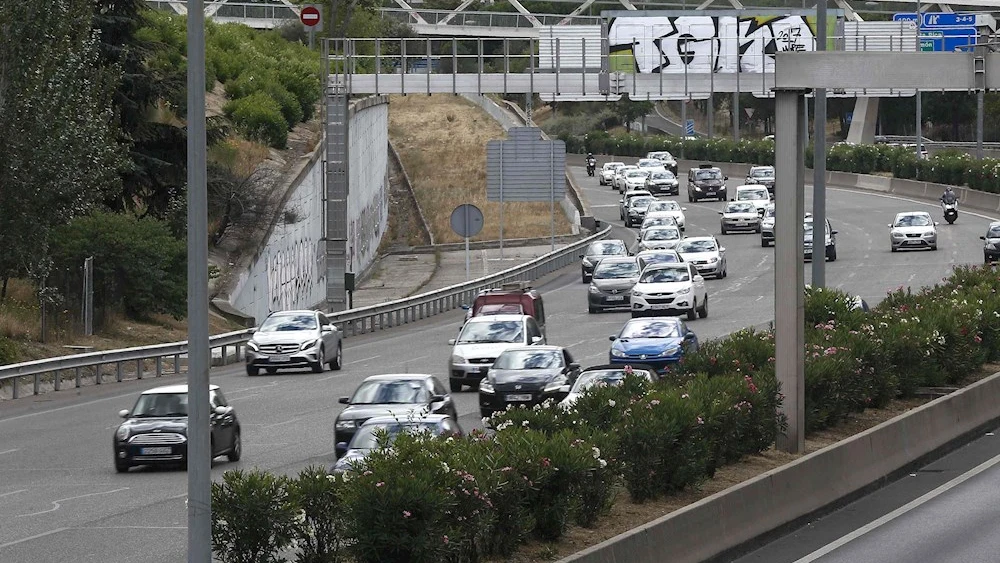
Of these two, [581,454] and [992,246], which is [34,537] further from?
[992,246]

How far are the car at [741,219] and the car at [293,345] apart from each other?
3809 centimetres

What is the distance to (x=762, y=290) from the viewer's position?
178 ft

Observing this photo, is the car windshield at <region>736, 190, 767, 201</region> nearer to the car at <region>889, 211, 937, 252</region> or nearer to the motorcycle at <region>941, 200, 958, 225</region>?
the motorcycle at <region>941, 200, 958, 225</region>

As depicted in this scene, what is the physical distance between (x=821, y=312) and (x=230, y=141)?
37957mm

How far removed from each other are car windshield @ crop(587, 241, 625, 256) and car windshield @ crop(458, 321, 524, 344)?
1000 inches

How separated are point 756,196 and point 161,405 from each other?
57.2 m

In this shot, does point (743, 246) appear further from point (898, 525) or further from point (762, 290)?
point (898, 525)

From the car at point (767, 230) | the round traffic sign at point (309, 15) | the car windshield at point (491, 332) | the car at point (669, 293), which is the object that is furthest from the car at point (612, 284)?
the car at point (767, 230)

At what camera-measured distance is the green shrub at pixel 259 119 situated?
6738 cm

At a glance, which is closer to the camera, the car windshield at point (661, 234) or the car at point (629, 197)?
the car windshield at point (661, 234)

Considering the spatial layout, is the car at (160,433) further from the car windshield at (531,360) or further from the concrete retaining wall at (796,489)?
the concrete retaining wall at (796,489)

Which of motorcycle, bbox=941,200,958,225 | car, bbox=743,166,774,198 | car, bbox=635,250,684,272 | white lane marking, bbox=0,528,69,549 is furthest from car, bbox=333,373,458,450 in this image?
car, bbox=743,166,774,198

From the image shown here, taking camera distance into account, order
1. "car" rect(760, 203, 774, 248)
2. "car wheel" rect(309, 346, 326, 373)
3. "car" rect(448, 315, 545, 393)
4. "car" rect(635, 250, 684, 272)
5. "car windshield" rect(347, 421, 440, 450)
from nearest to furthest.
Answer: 1. "car windshield" rect(347, 421, 440, 450)
2. "car" rect(448, 315, 545, 393)
3. "car wheel" rect(309, 346, 326, 373)
4. "car" rect(635, 250, 684, 272)
5. "car" rect(760, 203, 774, 248)

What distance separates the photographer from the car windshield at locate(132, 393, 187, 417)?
25.1 meters
